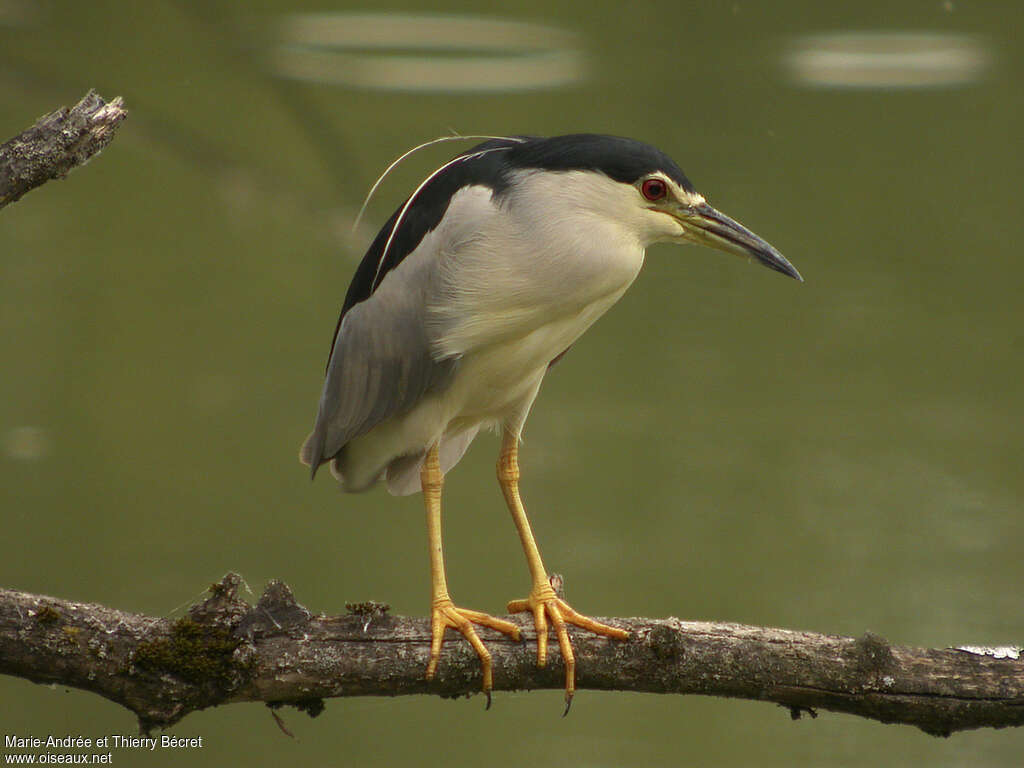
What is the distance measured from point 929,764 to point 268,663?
3047 millimetres

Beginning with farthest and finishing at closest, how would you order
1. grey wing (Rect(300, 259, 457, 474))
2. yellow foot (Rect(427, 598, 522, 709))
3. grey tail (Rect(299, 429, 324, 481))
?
1. grey tail (Rect(299, 429, 324, 481))
2. grey wing (Rect(300, 259, 457, 474))
3. yellow foot (Rect(427, 598, 522, 709))

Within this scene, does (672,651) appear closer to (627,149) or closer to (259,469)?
(627,149)

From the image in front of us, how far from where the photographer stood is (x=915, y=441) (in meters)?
5.59

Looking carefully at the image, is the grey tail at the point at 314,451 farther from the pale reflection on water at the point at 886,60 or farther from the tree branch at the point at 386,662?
the pale reflection on water at the point at 886,60

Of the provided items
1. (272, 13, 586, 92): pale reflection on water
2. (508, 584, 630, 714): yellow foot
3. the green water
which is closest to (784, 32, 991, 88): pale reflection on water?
the green water

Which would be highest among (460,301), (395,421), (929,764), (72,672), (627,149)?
(627,149)

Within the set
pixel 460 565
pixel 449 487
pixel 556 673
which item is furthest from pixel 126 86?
pixel 556 673

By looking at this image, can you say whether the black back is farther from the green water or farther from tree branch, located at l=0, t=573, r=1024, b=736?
the green water

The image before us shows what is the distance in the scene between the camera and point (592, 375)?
6.31m

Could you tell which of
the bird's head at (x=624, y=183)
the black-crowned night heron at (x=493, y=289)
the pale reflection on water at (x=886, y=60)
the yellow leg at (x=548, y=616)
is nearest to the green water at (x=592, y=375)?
the pale reflection on water at (x=886, y=60)

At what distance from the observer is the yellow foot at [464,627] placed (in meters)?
2.15

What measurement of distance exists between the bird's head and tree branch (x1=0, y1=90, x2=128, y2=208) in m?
0.75

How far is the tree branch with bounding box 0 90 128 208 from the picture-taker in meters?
1.97

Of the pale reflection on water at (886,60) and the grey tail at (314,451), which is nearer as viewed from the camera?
the grey tail at (314,451)
